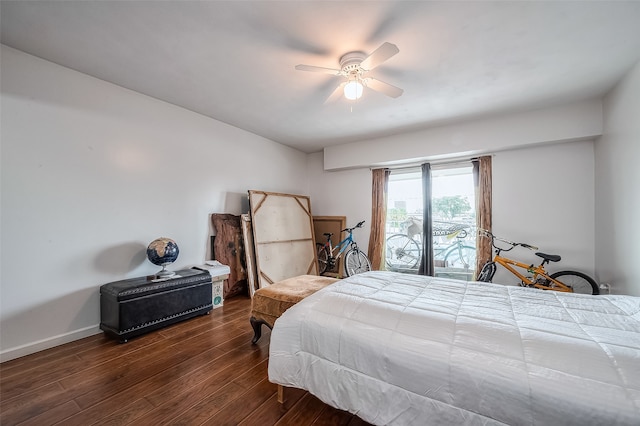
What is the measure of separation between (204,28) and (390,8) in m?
1.40

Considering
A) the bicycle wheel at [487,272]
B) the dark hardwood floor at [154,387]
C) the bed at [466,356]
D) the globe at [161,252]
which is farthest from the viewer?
the bicycle wheel at [487,272]

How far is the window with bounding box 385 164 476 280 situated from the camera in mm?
4137

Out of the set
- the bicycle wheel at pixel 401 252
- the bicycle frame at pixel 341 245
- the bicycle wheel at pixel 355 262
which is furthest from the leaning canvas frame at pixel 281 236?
the bicycle wheel at pixel 401 252

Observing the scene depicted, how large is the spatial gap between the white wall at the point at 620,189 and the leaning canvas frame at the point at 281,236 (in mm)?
4057

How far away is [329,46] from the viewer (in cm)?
207

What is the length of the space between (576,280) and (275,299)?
13.3 ft

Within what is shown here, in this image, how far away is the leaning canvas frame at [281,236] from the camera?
13.4 feet

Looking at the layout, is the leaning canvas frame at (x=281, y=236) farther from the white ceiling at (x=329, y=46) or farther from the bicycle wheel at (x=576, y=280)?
the bicycle wheel at (x=576, y=280)

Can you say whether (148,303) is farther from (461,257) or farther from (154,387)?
(461,257)

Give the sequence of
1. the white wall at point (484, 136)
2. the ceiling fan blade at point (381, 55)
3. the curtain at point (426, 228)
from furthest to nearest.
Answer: the curtain at point (426, 228)
the white wall at point (484, 136)
the ceiling fan blade at point (381, 55)

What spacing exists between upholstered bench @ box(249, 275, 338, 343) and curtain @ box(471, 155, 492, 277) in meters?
2.79

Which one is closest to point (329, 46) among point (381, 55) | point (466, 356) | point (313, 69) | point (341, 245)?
point (313, 69)

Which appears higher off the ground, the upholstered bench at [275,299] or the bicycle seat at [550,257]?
the bicycle seat at [550,257]

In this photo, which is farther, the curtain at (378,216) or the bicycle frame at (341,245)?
the bicycle frame at (341,245)
